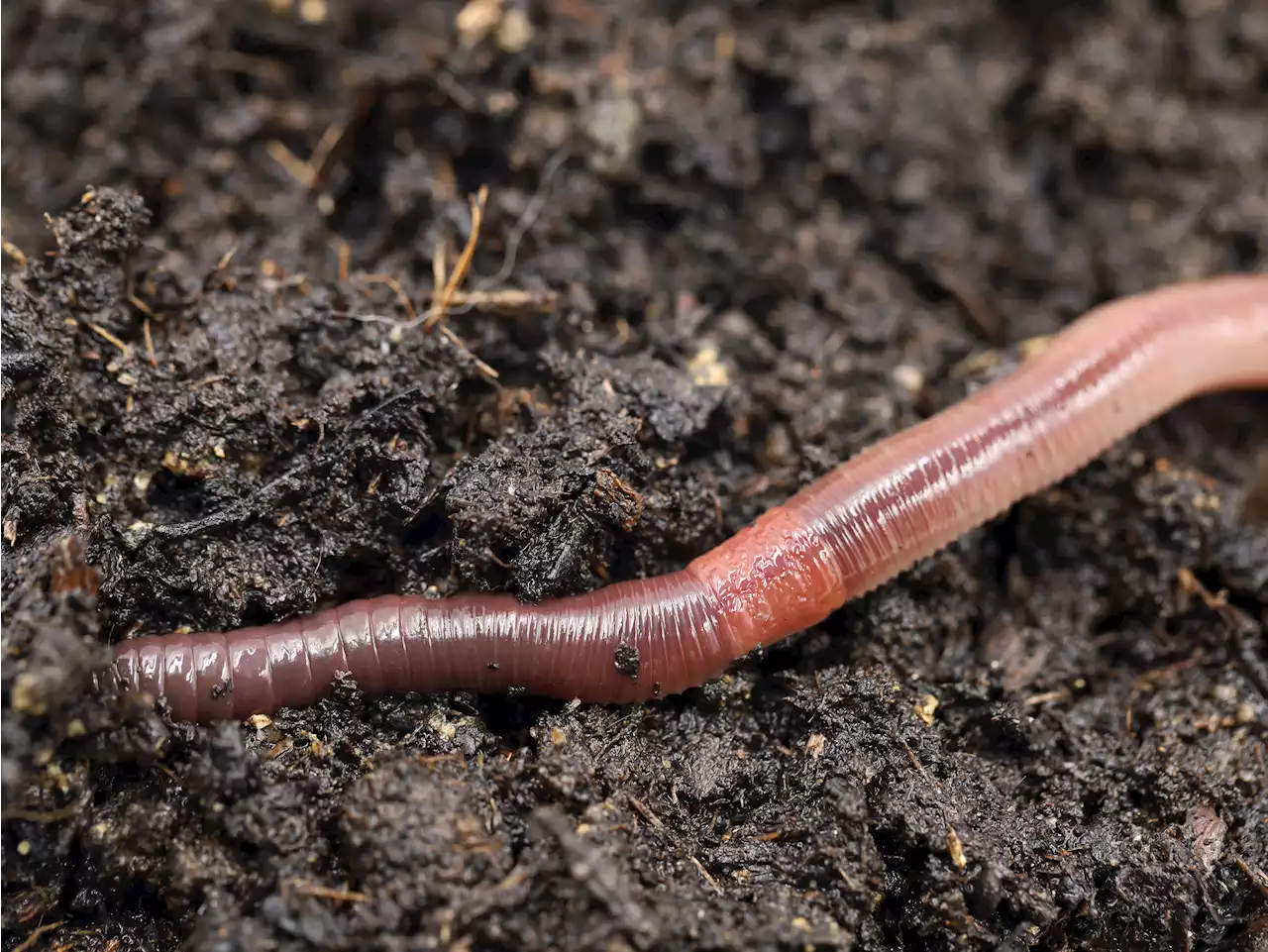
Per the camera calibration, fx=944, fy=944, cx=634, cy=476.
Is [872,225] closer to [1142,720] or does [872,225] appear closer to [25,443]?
[1142,720]

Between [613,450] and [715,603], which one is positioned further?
[613,450]

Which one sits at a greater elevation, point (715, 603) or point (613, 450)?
point (613, 450)

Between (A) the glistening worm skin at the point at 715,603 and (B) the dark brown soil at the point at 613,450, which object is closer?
(B) the dark brown soil at the point at 613,450

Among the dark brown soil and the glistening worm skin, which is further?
the glistening worm skin
